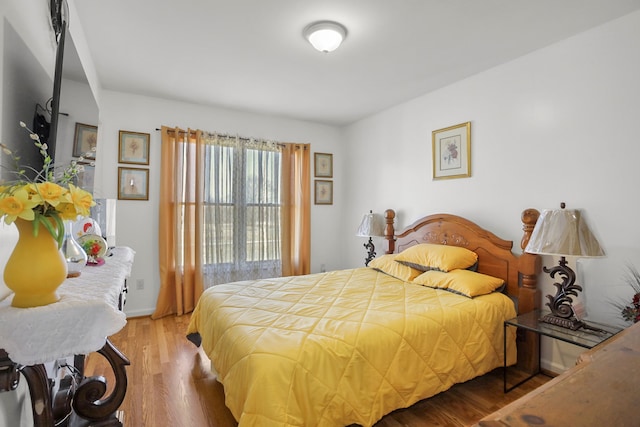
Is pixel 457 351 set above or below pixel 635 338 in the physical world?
below

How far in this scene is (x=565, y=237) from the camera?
73.3 inches

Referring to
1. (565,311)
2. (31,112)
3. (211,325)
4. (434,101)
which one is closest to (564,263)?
(565,311)

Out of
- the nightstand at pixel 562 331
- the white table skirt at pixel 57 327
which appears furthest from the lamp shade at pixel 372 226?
the white table skirt at pixel 57 327

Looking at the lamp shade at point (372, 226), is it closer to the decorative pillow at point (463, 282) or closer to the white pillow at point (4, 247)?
the decorative pillow at point (463, 282)

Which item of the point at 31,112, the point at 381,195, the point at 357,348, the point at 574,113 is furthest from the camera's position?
the point at 381,195

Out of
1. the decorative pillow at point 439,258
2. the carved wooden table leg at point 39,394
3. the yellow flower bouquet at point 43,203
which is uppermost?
the yellow flower bouquet at point 43,203

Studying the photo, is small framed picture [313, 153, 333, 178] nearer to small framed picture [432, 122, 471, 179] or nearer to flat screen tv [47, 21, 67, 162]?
small framed picture [432, 122, 471, 179]

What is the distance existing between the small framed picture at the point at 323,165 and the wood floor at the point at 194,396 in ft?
9.18

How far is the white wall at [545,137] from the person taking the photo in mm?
1990

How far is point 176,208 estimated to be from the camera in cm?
354

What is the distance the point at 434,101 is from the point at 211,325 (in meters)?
3.00

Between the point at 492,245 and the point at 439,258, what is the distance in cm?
45

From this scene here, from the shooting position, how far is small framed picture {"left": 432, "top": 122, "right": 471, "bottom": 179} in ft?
9.62

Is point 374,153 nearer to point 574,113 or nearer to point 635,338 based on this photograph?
point 574,113
